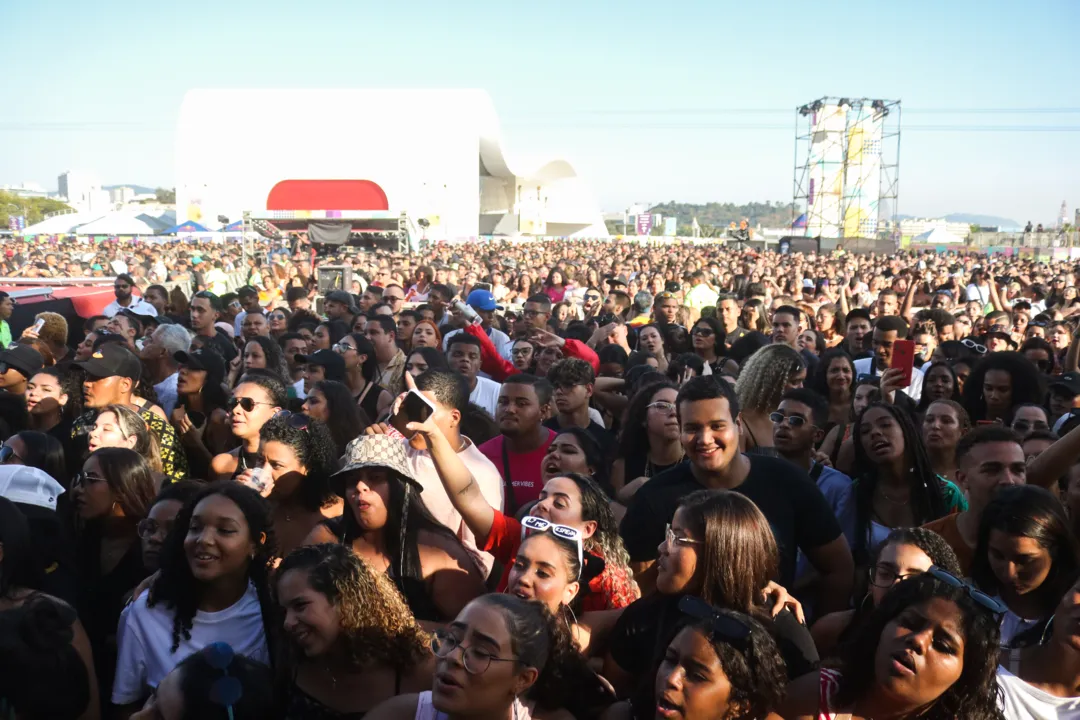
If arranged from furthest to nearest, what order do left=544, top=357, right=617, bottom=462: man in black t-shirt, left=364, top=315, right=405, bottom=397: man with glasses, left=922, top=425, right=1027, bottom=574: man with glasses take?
left=364, top=315, right=405, bottom=397: man with glasses < left=544, top=357, right=617, bottom=462: man in black t-shirt < left=922, top=425, right=1027, bottom=574: man with glasses

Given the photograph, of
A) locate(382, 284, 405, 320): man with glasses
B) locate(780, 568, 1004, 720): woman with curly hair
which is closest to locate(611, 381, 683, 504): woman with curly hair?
locate(780, 568, 1004, 720): woman with curly hair

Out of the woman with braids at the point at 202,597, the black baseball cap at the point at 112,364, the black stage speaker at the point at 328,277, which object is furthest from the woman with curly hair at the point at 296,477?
the black stage speaker at the point at 328,277

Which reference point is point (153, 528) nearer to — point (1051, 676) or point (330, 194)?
point (1051, 676)

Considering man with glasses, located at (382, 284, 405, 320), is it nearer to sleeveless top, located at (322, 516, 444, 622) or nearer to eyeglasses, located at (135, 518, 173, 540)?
eyeglasses, located at (135, 518, 173, 540)

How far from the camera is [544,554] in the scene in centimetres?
285

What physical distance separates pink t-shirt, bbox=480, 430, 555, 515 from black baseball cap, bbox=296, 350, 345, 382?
178 centimetres

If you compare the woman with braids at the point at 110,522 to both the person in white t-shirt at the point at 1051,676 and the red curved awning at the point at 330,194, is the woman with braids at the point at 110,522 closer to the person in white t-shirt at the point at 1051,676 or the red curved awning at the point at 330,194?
the person in white t-shirt at the point at 1051,676

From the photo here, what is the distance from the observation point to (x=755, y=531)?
280cm

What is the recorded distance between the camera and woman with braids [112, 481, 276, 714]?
298 centimetres

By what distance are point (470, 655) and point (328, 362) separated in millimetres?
4206

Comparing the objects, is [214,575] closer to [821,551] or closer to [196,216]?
[821,551]

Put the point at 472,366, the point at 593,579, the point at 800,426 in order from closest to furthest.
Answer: the point at 593,579, the point at 800,426, the point at 472,366

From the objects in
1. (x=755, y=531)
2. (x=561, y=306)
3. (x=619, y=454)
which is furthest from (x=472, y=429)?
(x=561, y=306)

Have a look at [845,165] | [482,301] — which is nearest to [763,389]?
[482,301]
